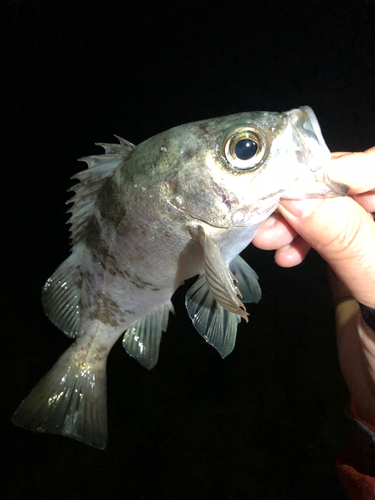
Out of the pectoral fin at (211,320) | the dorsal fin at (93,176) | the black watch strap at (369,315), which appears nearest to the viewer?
the black watch strap at (369,315)

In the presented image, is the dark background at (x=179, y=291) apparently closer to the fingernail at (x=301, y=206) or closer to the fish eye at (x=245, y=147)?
the fingernail at (x=301, y=206)

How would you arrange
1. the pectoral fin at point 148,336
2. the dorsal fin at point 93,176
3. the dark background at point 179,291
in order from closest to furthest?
the dorsal fin at point 93,176, the pectoral fin at point 148,336, the dark background at point 179,291

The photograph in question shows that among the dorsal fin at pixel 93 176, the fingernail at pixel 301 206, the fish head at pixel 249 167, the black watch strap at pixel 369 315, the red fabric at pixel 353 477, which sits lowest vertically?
the red fabric at pixel 353 477

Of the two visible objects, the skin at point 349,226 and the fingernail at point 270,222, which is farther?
the fingernail at point 270,222

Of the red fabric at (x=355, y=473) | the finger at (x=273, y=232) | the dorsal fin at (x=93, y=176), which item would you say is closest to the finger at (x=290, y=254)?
the finger at (x=273, y=232)

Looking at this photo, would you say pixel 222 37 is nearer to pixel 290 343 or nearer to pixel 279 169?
pixel 279 169

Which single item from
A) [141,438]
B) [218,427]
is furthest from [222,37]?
[141,438]

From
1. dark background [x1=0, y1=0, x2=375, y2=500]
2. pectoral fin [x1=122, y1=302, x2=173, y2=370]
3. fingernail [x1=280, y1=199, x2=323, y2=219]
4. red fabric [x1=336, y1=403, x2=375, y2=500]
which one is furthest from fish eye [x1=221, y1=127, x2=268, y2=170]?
dark background [x1=0, y1=0, x2=375, y2=500]

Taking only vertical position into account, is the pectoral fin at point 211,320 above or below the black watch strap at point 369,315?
above

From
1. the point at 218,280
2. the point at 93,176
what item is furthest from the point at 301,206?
the point at 93,176
